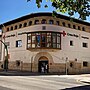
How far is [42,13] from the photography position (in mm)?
40781

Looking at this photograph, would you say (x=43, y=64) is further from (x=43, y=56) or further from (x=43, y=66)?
(x=43, y=56)

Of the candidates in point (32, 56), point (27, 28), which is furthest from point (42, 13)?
point (32, 56)

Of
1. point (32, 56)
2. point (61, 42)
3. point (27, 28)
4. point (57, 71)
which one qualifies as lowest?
point (57, 71)

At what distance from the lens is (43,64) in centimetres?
4134

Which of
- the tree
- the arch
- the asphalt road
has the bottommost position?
the asphalt road

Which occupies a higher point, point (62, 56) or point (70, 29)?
point (70, 29)

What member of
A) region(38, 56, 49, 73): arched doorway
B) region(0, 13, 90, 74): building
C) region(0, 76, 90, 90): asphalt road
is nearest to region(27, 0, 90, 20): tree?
region(0, 76, 90, 90): asphalt road

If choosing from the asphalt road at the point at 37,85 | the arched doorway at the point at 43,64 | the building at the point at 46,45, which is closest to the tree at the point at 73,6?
the asphalt road at the point at 37,85

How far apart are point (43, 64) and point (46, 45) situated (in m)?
3.81

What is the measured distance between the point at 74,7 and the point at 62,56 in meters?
30.3

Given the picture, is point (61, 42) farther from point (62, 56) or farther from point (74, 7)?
point (74, 7)

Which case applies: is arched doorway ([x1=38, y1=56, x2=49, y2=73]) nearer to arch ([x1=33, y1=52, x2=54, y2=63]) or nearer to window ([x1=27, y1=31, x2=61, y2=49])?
arch ([x1=33, y1=52, x2=54, y2=63])

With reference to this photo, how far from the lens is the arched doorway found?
40.9 meters

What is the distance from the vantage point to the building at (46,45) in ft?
132
